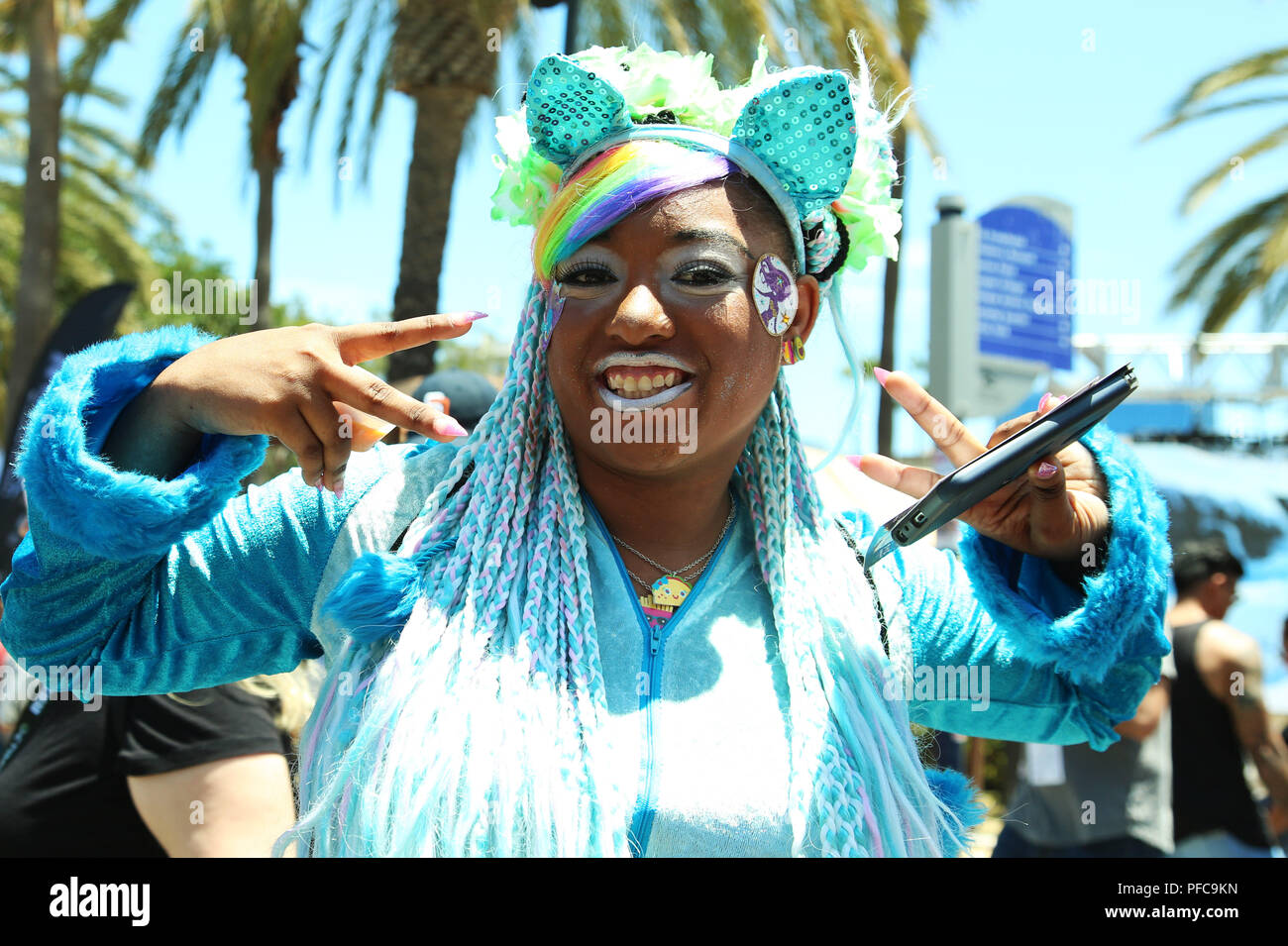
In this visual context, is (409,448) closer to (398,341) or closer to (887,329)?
(398,341)

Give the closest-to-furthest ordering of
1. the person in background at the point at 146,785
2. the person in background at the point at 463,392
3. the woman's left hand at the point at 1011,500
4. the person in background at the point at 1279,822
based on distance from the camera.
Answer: the woman's left hand at the point at 1011,500
the person in background at the point at 146,785
the person in background at the point at 463,392
the person in background at the point at 1279,822

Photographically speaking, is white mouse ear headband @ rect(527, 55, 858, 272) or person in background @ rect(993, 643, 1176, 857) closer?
white mouse ear headband @ rect(527, 55, 858, 272)

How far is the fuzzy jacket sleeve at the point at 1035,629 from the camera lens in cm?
191

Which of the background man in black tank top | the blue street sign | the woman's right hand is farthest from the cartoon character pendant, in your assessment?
the blue street sign

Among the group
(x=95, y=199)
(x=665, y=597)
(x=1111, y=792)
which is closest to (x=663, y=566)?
(x=665, y=597)

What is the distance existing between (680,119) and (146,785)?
→ 6.04 ft

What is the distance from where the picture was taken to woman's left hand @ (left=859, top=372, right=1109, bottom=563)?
1898mm

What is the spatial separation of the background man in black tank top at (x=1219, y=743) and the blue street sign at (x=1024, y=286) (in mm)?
2574

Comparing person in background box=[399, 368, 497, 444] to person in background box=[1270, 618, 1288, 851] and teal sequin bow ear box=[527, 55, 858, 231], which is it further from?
person in background box=[1270, 618, 1288, 851]

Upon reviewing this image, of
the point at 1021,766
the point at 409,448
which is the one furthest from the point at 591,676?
the point at 1021,766

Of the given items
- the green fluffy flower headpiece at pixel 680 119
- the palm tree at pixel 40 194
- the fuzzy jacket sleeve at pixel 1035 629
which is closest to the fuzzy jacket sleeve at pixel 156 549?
the green fluffy flower headpiece at pixel 680 119

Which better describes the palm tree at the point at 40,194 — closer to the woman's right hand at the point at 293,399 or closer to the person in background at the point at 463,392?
the person in background at the point at 463,392

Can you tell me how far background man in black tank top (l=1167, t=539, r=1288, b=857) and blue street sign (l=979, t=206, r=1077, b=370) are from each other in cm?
257
